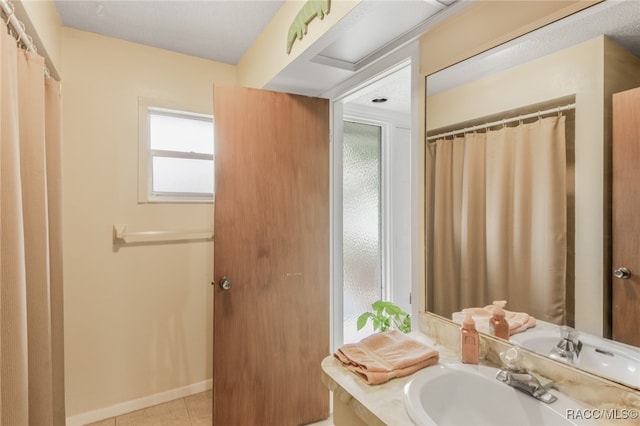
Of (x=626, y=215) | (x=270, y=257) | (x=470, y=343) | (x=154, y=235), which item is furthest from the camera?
(x=154, y=235)

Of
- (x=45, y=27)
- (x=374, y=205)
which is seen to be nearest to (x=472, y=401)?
(x=374, y=205)

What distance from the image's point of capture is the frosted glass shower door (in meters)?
2.72

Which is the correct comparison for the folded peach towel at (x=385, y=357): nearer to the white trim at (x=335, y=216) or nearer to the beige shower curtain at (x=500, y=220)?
the beige shower curtain at (x=500, y=220)

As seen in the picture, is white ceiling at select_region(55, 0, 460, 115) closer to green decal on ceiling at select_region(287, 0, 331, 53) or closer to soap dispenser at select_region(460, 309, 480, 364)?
green decal on ceiling at select_region(287, 0, 331, 53)

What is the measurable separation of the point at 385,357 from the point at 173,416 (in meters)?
1.77

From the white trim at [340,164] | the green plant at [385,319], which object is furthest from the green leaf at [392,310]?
the white trim at [340,164]

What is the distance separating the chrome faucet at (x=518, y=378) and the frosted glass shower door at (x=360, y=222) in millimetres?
1793

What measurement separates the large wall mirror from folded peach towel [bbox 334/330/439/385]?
0.83 feet

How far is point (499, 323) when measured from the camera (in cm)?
105

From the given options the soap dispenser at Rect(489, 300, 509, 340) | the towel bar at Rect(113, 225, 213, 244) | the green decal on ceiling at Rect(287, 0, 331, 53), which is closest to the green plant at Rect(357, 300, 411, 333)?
the soap dispenser at Rect(489, 300, 509, 340)

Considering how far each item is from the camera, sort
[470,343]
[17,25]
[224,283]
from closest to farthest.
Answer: [470,343]
[17,25]
[224,283]

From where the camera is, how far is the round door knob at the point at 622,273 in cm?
79

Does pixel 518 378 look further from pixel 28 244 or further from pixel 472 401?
pixel 28 244

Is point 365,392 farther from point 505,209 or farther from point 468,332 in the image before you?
point 505,209
